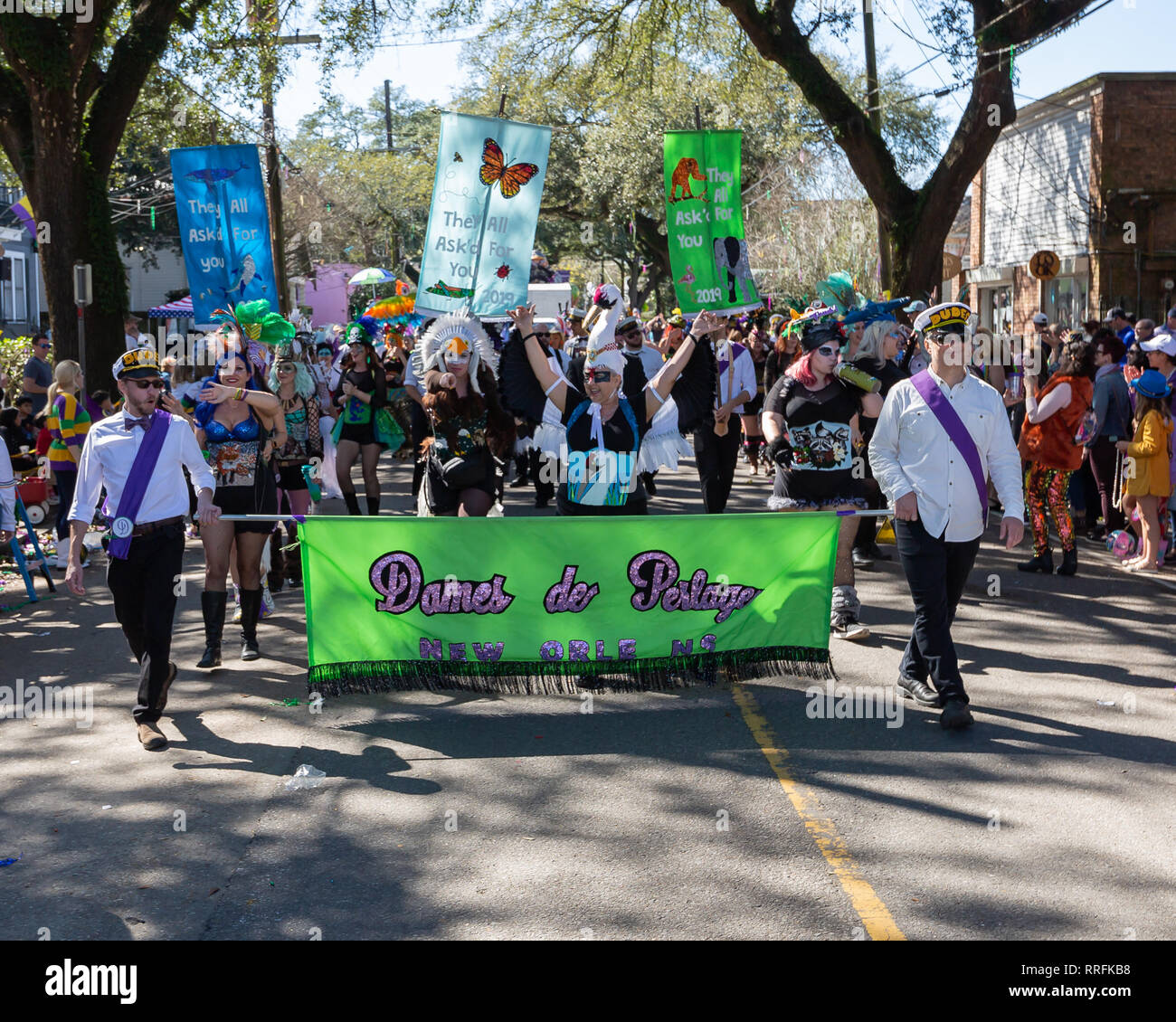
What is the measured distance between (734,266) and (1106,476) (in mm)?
4161

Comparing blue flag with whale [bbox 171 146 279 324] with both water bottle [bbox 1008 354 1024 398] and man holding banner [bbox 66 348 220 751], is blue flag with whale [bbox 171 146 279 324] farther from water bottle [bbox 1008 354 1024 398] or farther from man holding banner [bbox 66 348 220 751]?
water bottle [bbox 1008 354 1024 398]

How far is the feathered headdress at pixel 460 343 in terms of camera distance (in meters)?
8.53

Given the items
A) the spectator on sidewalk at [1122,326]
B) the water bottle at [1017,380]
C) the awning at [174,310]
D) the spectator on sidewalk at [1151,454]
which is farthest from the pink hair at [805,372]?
the awning at [174,310]

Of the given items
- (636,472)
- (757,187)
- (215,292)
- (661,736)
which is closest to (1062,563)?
(636,472)

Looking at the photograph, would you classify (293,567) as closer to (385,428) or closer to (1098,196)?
(385,428)

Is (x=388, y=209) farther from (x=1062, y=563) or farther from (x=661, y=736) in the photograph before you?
(x=661, y=736)

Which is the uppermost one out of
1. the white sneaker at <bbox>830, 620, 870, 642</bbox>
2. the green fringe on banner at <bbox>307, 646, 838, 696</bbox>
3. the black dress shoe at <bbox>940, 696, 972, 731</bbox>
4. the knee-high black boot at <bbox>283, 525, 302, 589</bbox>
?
the knee-high black boot at <bbox>283, 525, 302, 589</bbox>

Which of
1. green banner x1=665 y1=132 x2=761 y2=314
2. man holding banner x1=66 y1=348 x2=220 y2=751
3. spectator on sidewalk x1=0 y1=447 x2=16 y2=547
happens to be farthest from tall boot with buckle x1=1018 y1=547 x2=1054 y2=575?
spectator on sidewalk x1=0 y1=447 x2=16 y2=547

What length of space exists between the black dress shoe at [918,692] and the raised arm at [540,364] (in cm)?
252

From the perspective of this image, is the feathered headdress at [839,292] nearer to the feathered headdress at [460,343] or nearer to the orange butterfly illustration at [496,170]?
the orange butterfly illustration at [496,170]

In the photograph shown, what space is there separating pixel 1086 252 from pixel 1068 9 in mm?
10941

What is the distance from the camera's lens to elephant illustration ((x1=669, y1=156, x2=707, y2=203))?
11867 millimetres

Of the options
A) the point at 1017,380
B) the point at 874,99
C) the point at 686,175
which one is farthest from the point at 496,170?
the point at 874,99

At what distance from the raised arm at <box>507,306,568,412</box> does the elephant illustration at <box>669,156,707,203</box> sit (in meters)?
4.76
